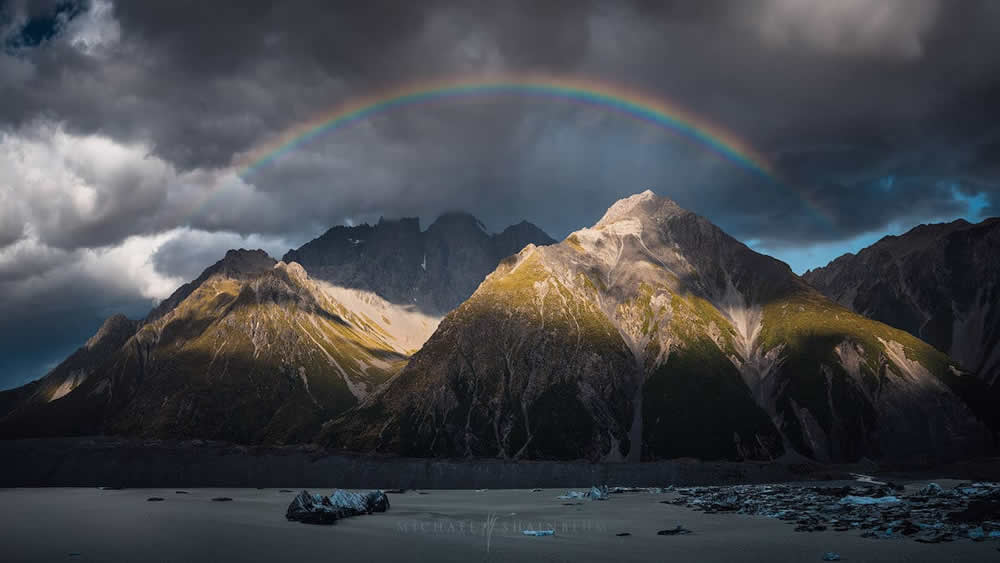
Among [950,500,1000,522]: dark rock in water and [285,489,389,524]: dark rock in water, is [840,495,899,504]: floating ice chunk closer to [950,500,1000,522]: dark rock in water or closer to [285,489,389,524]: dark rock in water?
[950,500,1000,522]: dark rock in water

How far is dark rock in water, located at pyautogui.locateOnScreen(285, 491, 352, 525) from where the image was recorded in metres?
79.2

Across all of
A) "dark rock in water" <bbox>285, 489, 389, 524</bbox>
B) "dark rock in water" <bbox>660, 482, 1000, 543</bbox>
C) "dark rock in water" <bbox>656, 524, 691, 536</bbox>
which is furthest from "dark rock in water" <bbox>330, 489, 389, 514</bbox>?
"dark rock in water" <bbox>660, 482, 1000, 543</bbox>

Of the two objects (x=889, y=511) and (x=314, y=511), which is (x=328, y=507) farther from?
(x=889, y=511)

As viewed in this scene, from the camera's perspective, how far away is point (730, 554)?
48.3m

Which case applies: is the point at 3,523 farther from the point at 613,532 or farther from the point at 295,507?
the point at 613,532

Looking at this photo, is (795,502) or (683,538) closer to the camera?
(683,538)

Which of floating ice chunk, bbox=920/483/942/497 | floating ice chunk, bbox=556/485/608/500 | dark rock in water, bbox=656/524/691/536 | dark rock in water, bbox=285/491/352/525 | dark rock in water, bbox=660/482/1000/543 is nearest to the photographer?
dark rock in water, bbox=660/482/1000/543

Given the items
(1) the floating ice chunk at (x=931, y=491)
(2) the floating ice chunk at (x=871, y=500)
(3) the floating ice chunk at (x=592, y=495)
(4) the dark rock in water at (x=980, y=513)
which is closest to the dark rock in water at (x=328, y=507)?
(3) the floating ice chunk at (x=592, y=495)

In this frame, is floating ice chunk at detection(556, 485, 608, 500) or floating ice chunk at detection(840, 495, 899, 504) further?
floating ice chunk at detection(556, 485, 608, 500)

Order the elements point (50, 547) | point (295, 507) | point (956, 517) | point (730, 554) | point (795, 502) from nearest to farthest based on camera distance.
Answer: point (730, 554) < point (50, 547) < point (956, 517) < point (295, 507) < point (795, 502)

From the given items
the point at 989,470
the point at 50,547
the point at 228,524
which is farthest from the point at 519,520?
the point at 989,470

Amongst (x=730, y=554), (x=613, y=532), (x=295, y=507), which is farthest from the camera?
(x=295, y=507)

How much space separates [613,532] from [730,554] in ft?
59.2

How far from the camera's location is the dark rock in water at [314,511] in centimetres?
7925
